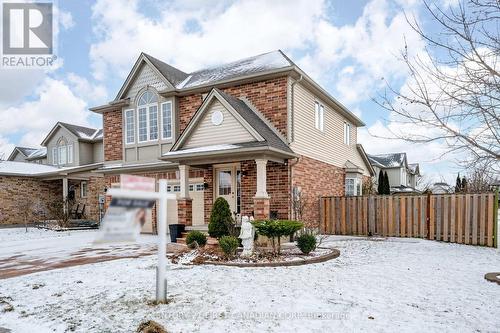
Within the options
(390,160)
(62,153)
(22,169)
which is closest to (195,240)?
(22,169)

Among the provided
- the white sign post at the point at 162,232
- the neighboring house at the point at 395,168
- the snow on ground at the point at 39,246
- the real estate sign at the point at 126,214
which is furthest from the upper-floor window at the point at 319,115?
the neighboring house at the point at 395,168

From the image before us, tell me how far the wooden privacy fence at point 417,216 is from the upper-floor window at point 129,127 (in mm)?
9191

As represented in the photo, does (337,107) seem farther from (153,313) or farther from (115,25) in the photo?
(153,313)

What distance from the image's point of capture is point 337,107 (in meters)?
17.7

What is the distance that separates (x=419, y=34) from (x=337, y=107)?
12268 millimetres

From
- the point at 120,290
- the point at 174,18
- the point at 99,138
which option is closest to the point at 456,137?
the point at 120,290

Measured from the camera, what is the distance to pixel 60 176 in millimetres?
22641

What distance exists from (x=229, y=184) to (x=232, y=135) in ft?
7.58

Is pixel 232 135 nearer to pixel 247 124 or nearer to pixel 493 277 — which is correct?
pixel 247 124

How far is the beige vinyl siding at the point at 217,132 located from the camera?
41.2ft

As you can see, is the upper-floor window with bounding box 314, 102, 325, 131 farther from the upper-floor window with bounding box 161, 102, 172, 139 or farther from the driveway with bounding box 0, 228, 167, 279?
the driveway with bounding box 0, 228, 167, 279

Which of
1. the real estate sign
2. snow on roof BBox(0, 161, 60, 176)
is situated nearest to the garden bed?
the real estate sign

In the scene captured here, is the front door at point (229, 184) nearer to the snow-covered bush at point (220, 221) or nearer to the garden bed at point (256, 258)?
the snow-covered bush at point (220, 221)

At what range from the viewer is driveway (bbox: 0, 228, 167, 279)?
9.10m
